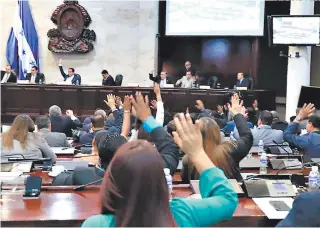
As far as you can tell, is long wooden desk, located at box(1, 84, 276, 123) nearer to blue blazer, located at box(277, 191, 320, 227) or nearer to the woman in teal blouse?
blue blazer, located at box(277, 191, 320, 227)

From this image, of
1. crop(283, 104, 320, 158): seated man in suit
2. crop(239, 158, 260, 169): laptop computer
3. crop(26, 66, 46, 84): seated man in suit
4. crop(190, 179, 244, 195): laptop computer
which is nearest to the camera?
crop(190, 179, 244, 195): laptop computer

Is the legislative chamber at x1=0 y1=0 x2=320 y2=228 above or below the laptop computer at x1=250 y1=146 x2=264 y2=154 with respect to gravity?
above

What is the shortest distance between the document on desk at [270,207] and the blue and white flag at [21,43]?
10.6 metres

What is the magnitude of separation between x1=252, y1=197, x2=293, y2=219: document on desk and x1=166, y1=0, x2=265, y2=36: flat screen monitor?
32.2ft

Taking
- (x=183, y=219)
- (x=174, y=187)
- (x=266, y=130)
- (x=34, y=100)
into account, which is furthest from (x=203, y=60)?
(x=183, y=219)

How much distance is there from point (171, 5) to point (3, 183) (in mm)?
10661

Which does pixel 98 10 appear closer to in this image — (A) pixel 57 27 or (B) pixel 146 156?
(A) pixel 57 27

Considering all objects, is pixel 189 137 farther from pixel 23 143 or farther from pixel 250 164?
pixel 23 143

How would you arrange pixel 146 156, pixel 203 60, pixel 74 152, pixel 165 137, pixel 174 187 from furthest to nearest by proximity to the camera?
pixel 203 60
pixel 74 152
pixel 174 187
pixel 165 137
pixel 146 156

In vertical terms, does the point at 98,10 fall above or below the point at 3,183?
above

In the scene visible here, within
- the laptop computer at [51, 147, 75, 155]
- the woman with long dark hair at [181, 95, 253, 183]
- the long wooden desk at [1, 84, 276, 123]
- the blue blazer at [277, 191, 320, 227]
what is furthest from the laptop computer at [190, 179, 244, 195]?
the long wooden desk at [1, 84, 276, 123]

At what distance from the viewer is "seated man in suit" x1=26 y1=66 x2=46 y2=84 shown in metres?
12.0

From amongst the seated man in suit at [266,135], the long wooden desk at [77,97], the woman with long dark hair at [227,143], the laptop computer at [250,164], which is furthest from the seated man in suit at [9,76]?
the woman with long dark hair at [227,143]

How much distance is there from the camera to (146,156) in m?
1.36
